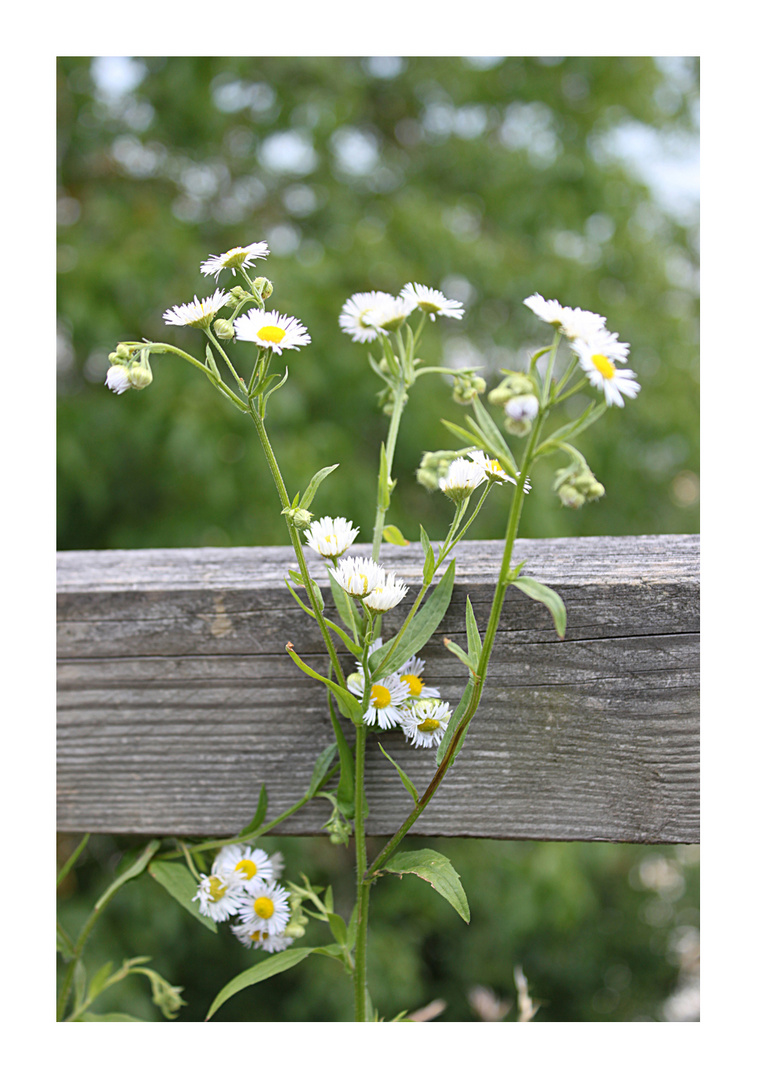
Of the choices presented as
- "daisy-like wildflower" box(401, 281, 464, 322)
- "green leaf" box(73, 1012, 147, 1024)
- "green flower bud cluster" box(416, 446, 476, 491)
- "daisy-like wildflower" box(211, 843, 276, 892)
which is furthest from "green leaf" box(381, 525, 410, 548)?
"green leaf" box(73, 1012, 147, 1024)

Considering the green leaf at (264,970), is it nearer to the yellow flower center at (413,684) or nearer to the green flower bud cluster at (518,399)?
the yellow flower center at (413,684)

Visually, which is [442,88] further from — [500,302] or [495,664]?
[495,664]

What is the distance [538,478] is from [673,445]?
20.2 inches

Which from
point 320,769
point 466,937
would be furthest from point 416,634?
point 466,937

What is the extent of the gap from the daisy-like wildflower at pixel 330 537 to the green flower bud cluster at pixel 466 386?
0.11 m

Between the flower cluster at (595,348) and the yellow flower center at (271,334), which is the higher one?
the yellow flower center at (271,334)

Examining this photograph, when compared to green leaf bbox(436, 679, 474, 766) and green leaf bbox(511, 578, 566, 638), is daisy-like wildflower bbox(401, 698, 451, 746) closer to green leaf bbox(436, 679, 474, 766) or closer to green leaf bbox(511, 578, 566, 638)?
Result: green leaf bbox(436, 679, 474, 766)

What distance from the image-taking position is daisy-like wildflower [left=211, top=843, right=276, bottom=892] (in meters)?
0.56

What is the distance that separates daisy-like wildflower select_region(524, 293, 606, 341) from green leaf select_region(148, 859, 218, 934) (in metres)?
0.47

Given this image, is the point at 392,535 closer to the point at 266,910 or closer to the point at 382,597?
the point at 382,597

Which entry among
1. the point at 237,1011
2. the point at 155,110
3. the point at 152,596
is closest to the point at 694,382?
the point at 155,110

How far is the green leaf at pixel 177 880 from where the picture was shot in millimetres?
A: 572

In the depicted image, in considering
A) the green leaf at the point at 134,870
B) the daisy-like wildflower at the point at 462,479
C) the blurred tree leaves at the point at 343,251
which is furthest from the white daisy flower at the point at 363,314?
the blurred tree leaves at the point at 343,251

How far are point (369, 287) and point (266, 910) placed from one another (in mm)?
1656
